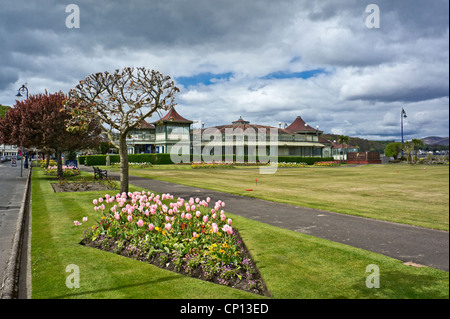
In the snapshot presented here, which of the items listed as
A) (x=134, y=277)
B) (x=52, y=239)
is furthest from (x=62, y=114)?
(x=134, y=277)

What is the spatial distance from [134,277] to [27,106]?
24066mm

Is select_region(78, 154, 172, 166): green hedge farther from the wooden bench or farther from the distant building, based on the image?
the wooden bench

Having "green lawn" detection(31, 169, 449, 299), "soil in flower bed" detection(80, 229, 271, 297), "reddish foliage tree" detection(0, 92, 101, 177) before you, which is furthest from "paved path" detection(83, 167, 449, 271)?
"reddish foliage tree" detection(0, 92, 101, 177)

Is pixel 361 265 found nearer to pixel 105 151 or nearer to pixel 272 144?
pixel 272 144

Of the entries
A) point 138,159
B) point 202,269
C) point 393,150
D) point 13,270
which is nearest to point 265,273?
point 202,269

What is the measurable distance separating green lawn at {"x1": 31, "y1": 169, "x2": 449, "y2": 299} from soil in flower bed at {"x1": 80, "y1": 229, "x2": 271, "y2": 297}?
17 cm

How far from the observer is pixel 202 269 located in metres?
6.15

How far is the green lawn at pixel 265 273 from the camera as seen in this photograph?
5156 mm

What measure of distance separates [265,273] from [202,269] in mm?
1232

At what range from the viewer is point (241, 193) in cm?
1736

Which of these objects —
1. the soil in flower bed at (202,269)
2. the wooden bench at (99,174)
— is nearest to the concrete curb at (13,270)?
the soil in flower bed at (202,269)

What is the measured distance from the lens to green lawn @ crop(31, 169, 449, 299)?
5156 mm
